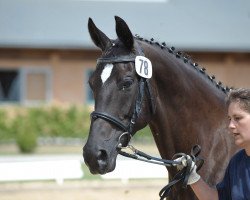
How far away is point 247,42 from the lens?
25156mm

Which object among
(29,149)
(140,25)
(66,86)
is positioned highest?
(140,25)

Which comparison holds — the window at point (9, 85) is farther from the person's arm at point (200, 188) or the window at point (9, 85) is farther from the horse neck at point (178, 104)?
the person's arm at point (200, 188)

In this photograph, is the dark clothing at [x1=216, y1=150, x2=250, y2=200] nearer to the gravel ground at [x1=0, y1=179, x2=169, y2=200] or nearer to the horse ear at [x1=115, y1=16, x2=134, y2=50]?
the horse ear at [x1=115, y1=16, x2=134, y2=50]

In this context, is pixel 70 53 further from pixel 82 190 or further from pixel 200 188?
pixel 200 188

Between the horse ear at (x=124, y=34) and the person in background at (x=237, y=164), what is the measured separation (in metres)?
0.86

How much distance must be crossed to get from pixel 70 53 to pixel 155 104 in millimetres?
19435

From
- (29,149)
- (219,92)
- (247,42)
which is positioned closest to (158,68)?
(219,92)

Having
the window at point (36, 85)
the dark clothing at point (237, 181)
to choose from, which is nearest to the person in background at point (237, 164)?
the dark clothing at point (237, 181)

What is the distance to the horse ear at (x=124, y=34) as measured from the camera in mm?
3740

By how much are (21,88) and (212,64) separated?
23.7ft

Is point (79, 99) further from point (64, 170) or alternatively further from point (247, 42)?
point (64, 170)

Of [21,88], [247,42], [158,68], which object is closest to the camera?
[158,68]

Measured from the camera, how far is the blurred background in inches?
841

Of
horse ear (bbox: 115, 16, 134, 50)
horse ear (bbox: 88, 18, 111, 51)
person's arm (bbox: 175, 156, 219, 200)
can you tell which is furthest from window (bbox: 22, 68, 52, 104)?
person's arm (bbox: 175, 156, 219, 200)
